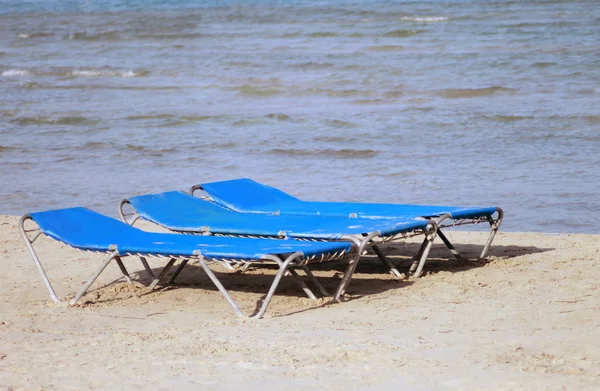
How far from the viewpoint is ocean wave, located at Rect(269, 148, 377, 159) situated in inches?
507

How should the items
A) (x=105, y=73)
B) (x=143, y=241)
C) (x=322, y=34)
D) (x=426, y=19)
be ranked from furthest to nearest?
(x=426, y=19) < (x=322, y=34) < (x=105, y=73) < (x=143, y=241)

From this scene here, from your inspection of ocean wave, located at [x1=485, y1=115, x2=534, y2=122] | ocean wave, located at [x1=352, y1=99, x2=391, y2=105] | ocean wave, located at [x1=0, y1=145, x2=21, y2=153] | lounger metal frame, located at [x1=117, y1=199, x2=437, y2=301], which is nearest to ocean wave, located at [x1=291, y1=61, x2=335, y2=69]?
ocean wave, located at [x1=352, y1=99, x2=391, y2=105]

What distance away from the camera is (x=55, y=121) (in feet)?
55.2

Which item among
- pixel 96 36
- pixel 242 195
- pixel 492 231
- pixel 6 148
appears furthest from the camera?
pixel 96 36

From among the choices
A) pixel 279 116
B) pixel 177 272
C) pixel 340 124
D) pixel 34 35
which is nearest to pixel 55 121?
pixel 279 116

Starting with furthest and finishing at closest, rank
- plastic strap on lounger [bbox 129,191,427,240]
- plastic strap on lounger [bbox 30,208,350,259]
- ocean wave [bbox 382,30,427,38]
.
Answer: ocean wave [bbox 382,30,427,38] < plastic strap on lounger [bbox 129,191,427,240] < plastic strap on lounger [bbox 30,208,350,259]

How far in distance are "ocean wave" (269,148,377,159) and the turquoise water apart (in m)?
0.05

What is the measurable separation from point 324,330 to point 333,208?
204 centimetres

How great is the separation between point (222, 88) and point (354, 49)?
20.5 ft

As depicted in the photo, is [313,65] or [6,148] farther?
[313,65]

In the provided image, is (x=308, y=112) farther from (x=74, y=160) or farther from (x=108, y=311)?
(x=108, y=311)

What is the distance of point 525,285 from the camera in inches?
253

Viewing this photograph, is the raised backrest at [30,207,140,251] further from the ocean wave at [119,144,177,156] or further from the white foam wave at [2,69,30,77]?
the white foam wave at [2,69,30,77]

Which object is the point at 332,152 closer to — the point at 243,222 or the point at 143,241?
the point at 243,222
